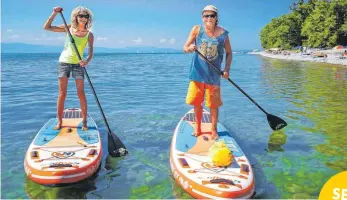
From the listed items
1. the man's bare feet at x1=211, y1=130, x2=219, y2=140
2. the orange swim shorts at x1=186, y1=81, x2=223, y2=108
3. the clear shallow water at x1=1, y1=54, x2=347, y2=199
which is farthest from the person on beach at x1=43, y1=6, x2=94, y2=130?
the man's bare feet at x1=211, y1=130, x2=219, y2=140

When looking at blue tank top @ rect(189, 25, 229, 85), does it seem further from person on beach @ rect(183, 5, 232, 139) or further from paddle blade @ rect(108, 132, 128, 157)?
paddle blade @ rect(108, 132, 128, 157)

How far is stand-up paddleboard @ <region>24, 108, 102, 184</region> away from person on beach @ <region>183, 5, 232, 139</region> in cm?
229

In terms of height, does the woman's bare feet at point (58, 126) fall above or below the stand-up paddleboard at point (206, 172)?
above

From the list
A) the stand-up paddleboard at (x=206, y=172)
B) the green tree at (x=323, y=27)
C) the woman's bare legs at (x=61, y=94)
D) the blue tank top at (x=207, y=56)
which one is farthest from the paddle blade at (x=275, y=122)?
the green tree at (x=323, y=27)

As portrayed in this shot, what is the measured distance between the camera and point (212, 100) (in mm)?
6766

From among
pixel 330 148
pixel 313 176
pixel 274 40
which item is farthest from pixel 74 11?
pixel 274 40

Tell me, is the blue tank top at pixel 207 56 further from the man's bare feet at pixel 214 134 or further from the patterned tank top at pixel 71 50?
the patterned tank top at pixel 71 50

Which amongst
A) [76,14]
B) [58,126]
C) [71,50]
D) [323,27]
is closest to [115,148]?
[58,126]

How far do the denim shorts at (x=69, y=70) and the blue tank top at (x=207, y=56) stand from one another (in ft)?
8.06

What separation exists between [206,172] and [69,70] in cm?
375

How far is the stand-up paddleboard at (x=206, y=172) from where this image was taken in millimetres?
4773

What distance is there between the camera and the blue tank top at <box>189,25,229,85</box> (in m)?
6.53

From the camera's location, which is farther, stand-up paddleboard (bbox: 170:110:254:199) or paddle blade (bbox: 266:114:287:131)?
paddle blade (bbox: 266:114:287:131)

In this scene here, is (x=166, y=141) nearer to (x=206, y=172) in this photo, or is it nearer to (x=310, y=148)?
(x=206, y=172)
